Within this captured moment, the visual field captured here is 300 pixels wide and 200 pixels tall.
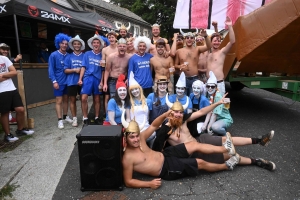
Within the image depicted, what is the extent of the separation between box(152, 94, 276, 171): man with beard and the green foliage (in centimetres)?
2670

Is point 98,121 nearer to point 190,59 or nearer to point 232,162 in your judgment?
point 190,59

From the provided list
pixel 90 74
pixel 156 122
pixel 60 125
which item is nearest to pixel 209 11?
pixel 90 74

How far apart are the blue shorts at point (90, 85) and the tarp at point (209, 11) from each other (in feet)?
10.7

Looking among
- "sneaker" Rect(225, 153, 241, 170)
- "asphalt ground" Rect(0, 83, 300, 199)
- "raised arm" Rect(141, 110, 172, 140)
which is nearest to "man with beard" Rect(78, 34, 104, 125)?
"asphalt ground" Rect(0, 83, 300, 199)

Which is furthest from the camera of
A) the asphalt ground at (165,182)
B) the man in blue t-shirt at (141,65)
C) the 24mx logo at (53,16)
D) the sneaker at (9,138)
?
the 24mx logo at (53,16)

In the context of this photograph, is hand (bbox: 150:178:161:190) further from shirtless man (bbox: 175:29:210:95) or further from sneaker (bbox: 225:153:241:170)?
shirtless man (bbox: 175:29:210:95)

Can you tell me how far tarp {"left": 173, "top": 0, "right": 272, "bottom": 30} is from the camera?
6.05 meters

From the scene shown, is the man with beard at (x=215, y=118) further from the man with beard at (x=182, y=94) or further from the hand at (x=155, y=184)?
the hand at (x=155, y=184)

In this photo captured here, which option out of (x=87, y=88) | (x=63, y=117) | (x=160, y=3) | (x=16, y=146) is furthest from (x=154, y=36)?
(x=160, y=3)

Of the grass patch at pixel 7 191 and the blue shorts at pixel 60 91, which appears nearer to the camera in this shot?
the grass patch at pixel 7 191

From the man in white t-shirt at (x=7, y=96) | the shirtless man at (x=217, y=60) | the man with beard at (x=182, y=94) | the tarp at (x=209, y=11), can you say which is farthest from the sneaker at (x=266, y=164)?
the tarp at (x=209, y=11)

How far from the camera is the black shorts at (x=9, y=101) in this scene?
13.0 feet

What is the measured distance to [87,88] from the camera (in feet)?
15.9

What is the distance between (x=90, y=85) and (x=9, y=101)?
153 cm
